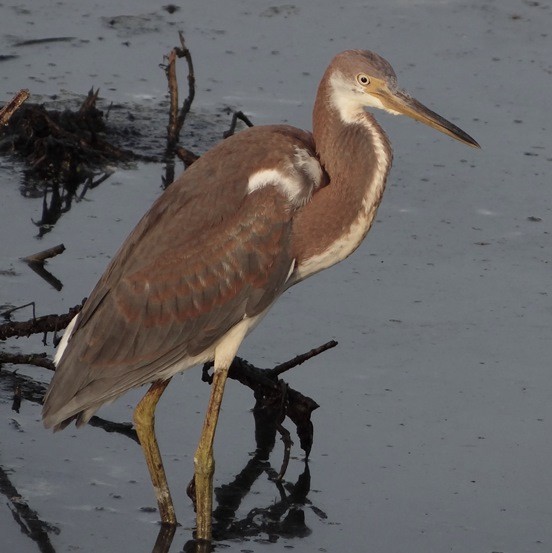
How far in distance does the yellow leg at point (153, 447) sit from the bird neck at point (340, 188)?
2.70 ft

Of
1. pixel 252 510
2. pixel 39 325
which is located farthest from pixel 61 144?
pixel 252 510

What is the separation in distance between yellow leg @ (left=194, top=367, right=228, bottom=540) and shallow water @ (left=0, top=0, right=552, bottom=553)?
11 centimetres

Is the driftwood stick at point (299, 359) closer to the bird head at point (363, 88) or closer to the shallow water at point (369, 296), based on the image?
the shallow water at point (369, 296)

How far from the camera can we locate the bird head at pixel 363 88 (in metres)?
6.43

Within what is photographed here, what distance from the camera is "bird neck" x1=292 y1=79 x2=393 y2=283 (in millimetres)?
6332

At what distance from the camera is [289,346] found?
7605 millimetres

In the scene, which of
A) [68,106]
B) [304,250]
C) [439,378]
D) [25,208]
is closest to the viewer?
[304,250]

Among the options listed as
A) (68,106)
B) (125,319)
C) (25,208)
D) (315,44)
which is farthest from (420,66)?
(125,319)

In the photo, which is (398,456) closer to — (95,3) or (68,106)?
(68,106)

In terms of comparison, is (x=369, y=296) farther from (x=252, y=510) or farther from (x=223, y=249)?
(x=223, y=249)

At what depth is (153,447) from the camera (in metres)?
6.53

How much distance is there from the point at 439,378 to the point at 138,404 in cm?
155

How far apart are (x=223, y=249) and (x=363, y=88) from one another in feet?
2.90

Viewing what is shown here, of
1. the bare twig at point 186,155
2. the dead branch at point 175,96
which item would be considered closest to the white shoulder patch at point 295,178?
the bare twig at point 186,155
